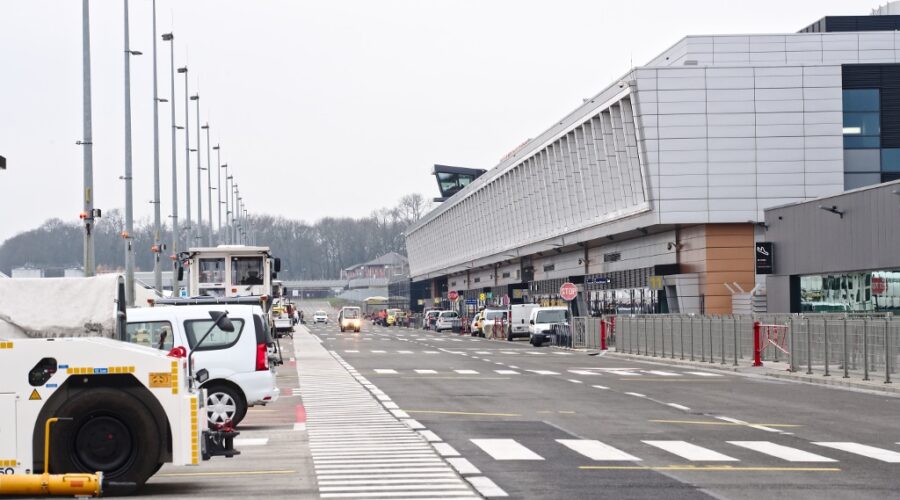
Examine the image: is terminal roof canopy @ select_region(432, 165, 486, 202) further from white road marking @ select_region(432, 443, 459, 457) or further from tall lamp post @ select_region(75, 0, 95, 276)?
white road marking @ select_region(432, 443, 459, 457)

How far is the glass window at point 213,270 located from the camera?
39.3 meters

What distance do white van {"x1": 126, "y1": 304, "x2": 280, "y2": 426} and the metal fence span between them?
581 inches

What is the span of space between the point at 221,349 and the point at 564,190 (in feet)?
213

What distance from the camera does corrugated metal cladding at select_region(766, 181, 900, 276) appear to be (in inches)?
1697

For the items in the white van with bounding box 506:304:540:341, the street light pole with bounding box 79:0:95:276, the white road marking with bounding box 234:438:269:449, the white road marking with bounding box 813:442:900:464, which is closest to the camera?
the white road marking with bounding box 813:442:900:464

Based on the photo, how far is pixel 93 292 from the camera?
42.0 feet

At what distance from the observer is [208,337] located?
1916 centimetres

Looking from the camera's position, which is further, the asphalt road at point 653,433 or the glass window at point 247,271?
the glass window at point 247,271

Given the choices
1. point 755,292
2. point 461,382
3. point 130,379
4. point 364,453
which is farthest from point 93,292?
point 755,292

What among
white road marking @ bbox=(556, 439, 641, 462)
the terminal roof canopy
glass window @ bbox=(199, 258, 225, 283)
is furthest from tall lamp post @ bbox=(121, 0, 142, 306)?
the terminal roof canopy

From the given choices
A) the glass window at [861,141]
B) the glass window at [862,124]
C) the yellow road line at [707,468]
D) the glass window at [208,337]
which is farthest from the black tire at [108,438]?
the glass window at [861,141]

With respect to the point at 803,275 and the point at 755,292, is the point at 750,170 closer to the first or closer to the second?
the point at 755,292

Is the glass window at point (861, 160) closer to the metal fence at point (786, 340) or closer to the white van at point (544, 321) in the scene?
the white van at point (544, 321)

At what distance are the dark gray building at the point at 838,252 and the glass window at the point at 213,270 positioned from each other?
A: 2074 cm
